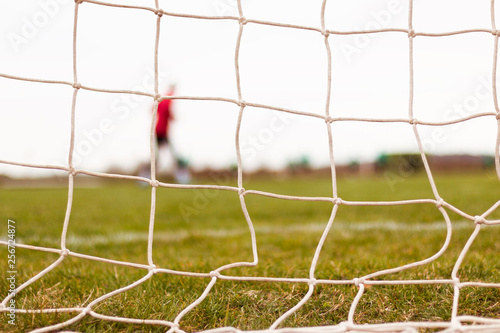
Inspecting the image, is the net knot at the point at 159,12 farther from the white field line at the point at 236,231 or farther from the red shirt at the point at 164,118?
the red shirt at the point at 164,118

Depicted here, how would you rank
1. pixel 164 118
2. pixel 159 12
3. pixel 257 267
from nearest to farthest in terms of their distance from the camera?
pixel 159 12 → pixel 257 267 → pixel 164 118

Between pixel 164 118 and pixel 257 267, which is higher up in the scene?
pixel 164 118

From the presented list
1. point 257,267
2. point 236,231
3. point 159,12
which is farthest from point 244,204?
point 236,231

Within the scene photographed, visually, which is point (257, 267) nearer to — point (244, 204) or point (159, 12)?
point (244, 204)

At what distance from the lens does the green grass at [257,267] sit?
1398 millimetres

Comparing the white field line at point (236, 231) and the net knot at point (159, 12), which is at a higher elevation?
the net knot at point (159, 12)

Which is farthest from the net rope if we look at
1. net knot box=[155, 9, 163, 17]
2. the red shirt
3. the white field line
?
the red shirt

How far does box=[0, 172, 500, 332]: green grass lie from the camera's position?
1.40 meters

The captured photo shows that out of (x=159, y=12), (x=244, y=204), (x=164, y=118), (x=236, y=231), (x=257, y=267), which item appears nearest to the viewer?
(x=244, y=204)

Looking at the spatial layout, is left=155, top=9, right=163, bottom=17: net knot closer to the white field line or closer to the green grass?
the green grass

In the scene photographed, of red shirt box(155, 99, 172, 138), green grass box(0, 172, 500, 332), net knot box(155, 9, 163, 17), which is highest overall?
red shirt box(155, 99, 172, 138)

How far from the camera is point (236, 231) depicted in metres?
3.26

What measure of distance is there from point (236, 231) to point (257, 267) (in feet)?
4.56

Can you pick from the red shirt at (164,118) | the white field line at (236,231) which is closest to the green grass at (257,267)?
the white field line at (236,231)
